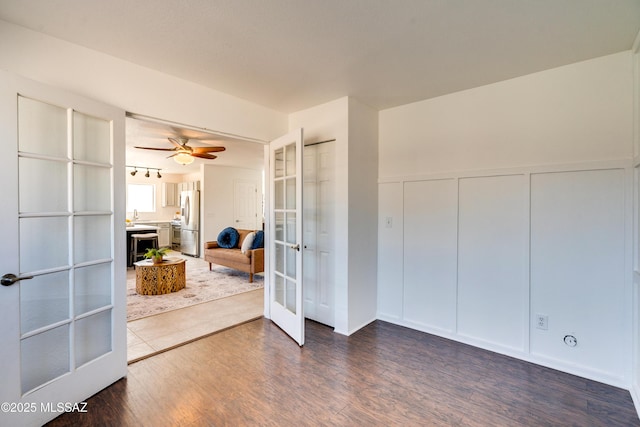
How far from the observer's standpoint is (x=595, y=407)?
1.92 meters

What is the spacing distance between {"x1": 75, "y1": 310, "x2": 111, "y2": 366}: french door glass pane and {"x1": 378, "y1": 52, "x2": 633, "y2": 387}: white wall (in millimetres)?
2605

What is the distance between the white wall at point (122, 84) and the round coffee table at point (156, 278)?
267 cm

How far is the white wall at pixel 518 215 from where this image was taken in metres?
2.19

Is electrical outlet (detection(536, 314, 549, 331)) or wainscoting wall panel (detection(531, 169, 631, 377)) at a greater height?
wainscoting wall panel (detection(531, 169, 631, 377))

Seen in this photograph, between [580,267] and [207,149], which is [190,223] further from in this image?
[580,267]

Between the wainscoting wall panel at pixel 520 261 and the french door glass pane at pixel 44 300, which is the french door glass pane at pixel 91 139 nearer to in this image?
the french door glass pane at pixel 44 300

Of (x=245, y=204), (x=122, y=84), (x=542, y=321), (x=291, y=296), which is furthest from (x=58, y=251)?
(x=245, y=204)

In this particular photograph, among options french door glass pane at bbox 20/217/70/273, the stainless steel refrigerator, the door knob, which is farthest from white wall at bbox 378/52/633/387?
the stainless steel refrigerator

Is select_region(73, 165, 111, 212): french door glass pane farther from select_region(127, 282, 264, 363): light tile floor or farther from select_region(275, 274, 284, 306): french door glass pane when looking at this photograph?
select_region(275, 274, 284, 306): french door glass pane

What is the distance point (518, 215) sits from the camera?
2.56 m

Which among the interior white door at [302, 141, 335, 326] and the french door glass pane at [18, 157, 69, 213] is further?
the interior white door at [302, 141, 335, 326]

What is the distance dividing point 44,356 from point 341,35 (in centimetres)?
273

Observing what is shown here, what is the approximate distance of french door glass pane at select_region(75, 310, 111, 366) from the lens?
198 cm

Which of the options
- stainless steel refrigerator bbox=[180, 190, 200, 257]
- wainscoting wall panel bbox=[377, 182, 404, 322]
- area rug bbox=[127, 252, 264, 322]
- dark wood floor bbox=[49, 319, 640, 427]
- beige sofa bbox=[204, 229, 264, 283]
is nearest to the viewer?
dark wood floor bbox=[49, 319, 640, 427]
